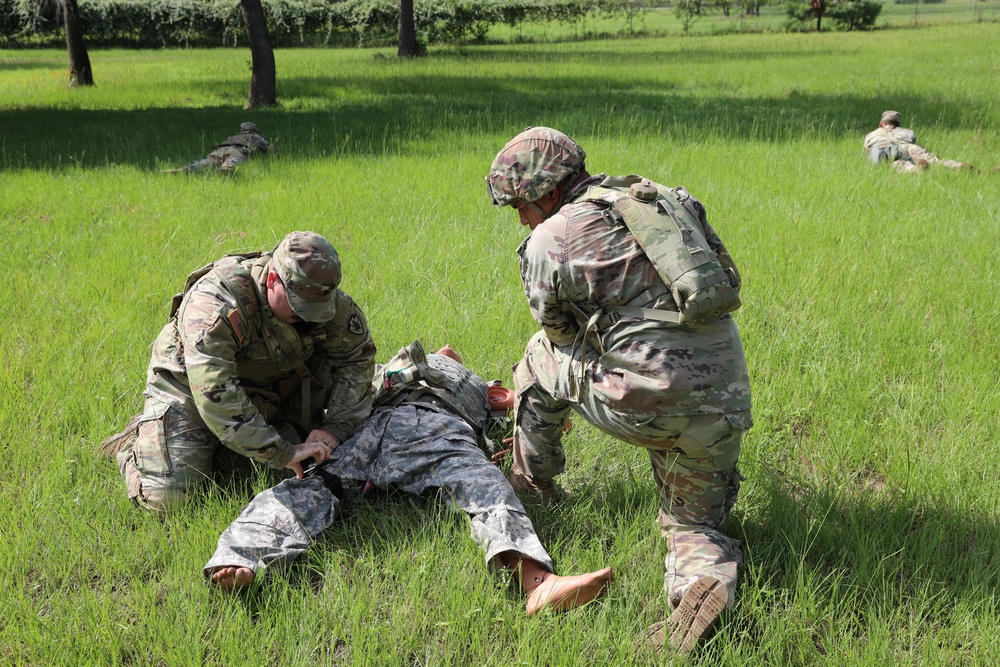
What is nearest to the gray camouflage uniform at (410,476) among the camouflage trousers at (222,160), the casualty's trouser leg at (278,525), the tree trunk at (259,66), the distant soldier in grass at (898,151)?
the casualty's trouser leg at (278,525)

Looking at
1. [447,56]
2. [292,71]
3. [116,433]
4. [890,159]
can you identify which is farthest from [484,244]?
[447,56]

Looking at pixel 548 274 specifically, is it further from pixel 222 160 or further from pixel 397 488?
pixel 222 160

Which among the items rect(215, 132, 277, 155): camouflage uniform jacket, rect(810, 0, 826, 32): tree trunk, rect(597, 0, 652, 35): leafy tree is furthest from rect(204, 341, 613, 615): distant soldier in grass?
rect(810, 0, 826, 32): tree trunk

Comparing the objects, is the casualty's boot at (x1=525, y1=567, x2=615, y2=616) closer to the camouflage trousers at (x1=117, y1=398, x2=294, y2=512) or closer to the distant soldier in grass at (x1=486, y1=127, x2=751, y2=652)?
the distant soldier in grass at (x1=486, y1=127, x2=751, y2=652)

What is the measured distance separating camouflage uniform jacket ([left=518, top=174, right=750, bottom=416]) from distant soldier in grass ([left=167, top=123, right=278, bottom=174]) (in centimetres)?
710

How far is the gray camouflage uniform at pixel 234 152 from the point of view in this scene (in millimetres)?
9055

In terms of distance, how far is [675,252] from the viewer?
105 inches

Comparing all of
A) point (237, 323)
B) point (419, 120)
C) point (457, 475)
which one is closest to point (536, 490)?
point (457, 475)

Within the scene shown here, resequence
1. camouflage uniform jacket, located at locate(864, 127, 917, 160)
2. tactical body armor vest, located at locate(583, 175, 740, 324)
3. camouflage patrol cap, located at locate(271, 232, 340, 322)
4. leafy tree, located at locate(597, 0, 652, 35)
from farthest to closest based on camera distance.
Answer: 1. leafy tree, located at locate(597, 0, 652, 35)
2. camouflage uniform jacket, located at locate(864, 127, 917, 160)
3. camouflage patrol cap, located at locate(271, 232, 340, 322)
4. tactical body armor vest, located at locate(583, 175, 740, 324)

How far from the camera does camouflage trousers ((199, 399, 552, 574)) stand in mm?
2961

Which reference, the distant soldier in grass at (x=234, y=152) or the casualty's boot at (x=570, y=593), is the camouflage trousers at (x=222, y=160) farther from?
the casualty's boot at (x=570, y=593)

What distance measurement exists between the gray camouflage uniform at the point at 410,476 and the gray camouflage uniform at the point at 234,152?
5.90m

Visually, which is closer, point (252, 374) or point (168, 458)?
point (168, 458)

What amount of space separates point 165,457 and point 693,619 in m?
2.32
